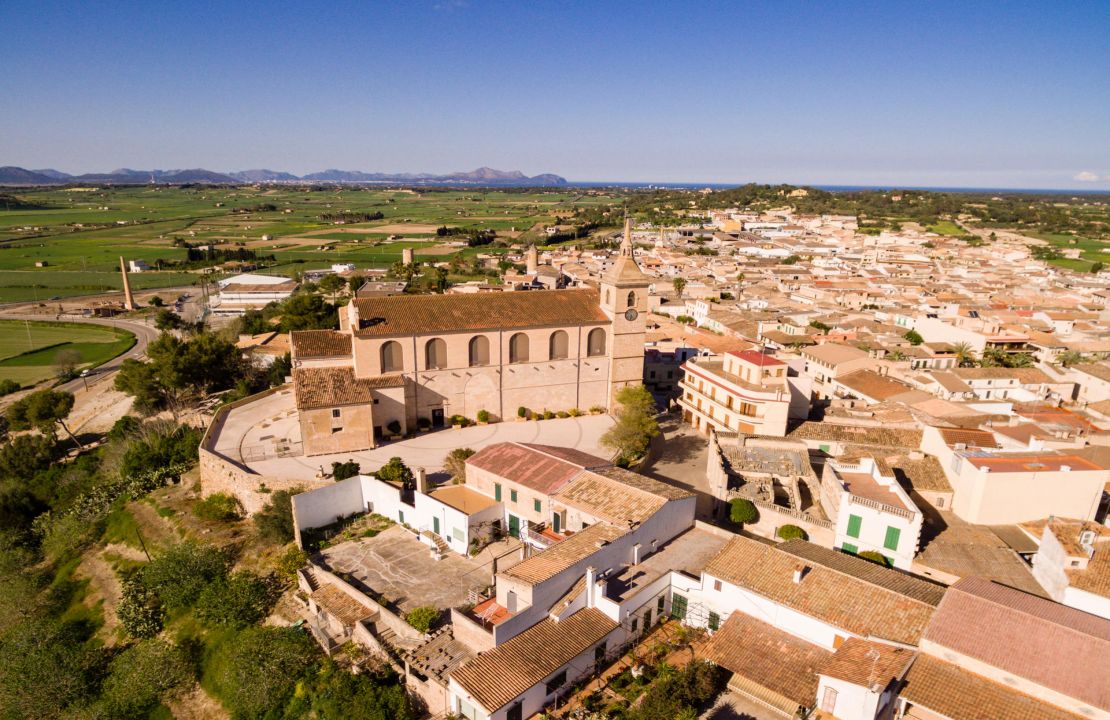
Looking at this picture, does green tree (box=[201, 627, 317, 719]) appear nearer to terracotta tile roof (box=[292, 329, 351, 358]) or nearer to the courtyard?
the courtyard

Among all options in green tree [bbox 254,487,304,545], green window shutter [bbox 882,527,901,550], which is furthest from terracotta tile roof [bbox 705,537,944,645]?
green tree [bbox 254,487,304,545]

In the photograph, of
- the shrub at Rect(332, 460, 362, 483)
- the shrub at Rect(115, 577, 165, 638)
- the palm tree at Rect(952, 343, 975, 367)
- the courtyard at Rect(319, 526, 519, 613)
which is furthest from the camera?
the palm tree at Rect(952, 343, 975, 367)

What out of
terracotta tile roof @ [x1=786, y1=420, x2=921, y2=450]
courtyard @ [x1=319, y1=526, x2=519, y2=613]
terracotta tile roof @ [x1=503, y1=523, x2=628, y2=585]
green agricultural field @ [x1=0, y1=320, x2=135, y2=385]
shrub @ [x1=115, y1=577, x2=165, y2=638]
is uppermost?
terracotta tile roof @ [x1=503, y1=523, x2=628, y2=585]

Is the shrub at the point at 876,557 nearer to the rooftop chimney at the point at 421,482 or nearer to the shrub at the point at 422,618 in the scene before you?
the shrub at the point at 422,618

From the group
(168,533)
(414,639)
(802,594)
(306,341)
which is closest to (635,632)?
(802,594)

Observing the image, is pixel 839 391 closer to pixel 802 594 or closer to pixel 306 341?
pixel 802 594

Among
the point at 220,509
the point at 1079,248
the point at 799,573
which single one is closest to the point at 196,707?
the point at 220,509

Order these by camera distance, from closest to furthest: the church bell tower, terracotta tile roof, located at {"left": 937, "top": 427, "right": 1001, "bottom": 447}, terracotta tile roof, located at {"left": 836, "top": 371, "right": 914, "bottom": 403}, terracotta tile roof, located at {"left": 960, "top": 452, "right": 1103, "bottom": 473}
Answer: terracotta tile roof, located at {"left": 960, "top": 452, "right": 1103, "bottom": 473}
terracotta tile roof, located at {"left": 937, "top": 427, "right": 1001, "bottom": 447}
the church bell tower
terracotta tile roof, located at {"left": 836, "top": 371, "right": 914, "bottom": 403}
